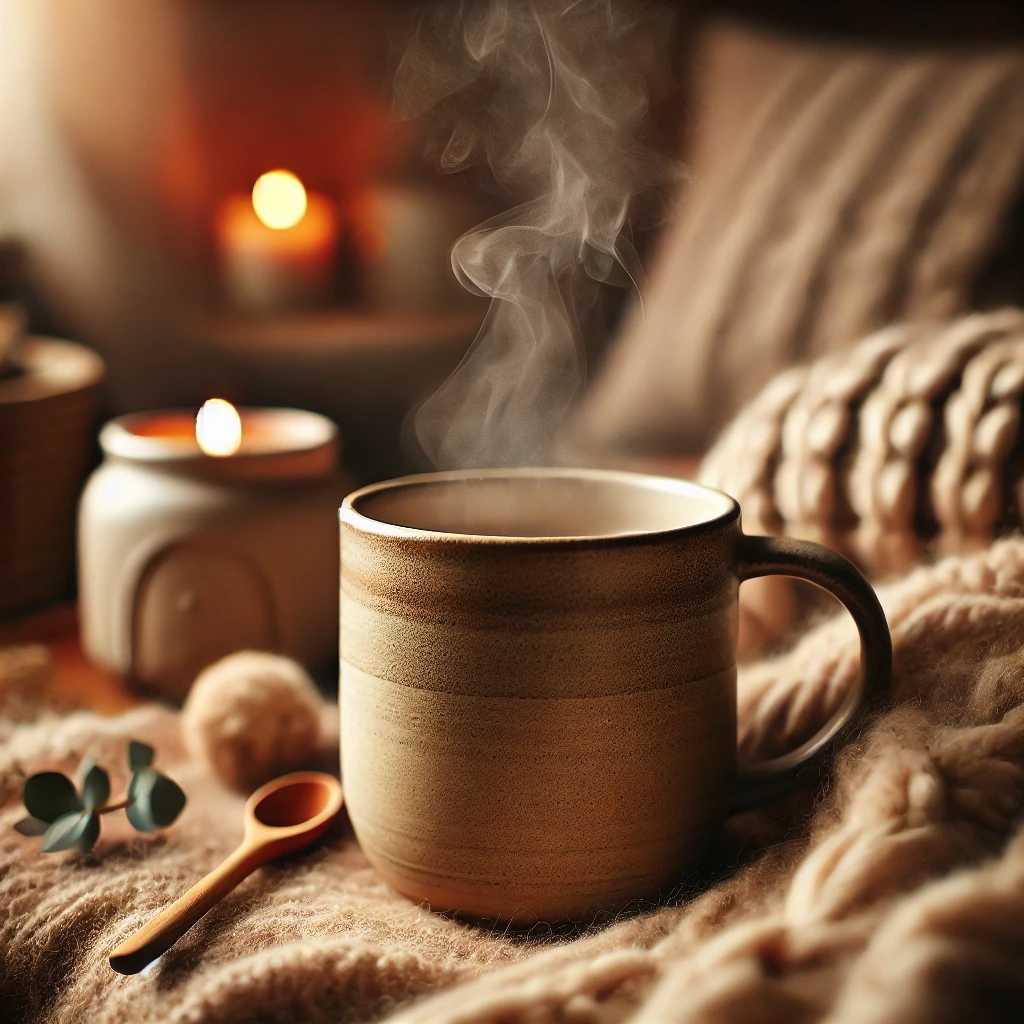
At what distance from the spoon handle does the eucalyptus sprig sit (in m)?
0.06

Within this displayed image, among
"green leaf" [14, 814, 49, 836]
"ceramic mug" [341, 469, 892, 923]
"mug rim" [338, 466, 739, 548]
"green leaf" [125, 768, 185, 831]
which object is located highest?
"mug rim" [338, 466, 739, 548]

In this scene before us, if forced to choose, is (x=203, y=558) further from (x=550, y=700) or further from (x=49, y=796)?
(x=550, y=700)

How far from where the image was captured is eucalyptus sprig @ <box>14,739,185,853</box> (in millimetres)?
527

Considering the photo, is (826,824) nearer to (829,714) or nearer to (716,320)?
(829,714)

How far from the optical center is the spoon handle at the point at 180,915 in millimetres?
423

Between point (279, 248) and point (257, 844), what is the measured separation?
33.9 inches

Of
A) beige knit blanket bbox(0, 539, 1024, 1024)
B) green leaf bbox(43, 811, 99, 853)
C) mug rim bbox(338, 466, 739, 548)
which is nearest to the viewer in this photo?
beige knit blanket bbox(0, 539, 1024, 1024)

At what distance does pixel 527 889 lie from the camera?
1.44 feet

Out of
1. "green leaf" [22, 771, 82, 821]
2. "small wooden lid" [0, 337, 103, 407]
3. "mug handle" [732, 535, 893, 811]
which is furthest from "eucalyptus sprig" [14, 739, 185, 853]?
"small wooden lid" [0, 337, 103, 407]

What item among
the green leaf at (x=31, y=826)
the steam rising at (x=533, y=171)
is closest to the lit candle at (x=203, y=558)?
the steam rising at (x=533, y=171)

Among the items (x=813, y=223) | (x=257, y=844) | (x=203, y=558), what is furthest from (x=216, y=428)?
(x=813, y=223)

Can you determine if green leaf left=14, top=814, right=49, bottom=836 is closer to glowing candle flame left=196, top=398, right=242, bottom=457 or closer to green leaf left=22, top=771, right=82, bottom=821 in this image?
green leaf left=22, top=771, right=82, bottom=821

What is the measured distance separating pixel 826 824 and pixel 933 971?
16cm

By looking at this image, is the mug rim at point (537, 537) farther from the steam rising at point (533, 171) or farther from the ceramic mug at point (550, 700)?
the steam rising at point (533, 171)
